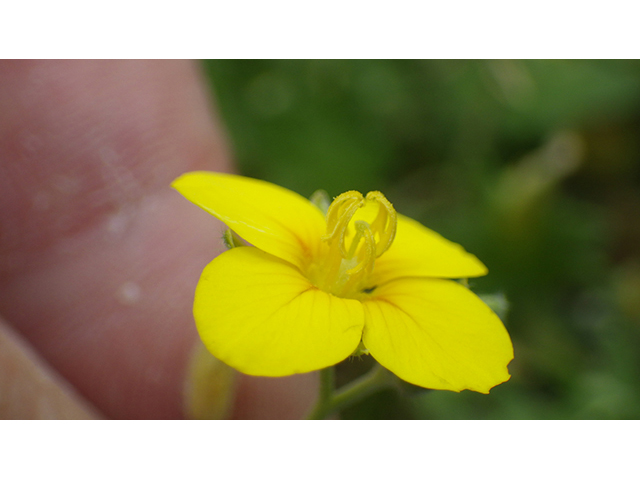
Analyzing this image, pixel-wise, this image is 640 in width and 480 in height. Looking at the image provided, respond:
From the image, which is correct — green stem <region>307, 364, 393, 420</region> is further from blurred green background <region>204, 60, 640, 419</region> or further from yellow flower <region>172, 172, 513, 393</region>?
blurred green background <region>204, 60, 640, 419</region>

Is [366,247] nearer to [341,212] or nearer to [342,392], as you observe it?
[341,212]

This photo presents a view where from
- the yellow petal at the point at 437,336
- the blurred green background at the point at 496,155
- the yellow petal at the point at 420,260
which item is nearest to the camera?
the yellow petal at the point at 437,336

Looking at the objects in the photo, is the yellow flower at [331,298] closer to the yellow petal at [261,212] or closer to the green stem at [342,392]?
the yellow petal at [261,212]

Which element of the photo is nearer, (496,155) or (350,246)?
(350,246)

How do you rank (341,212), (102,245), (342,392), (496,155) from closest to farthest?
(341,212), (342,392), (102,245), (496,155)

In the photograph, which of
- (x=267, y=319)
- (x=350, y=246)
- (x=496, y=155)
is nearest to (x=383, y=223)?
(x=350, y=246)

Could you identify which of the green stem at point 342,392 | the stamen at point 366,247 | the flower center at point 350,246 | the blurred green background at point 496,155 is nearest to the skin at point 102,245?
the green stem at point 342,392

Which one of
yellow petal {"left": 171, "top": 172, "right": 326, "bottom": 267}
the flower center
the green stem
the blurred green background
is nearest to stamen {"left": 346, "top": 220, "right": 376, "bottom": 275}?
the flower center
